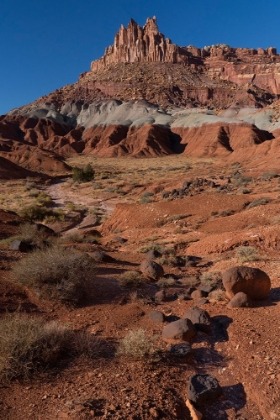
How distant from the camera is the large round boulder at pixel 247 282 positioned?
7.10 m

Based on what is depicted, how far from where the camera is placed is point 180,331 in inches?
227

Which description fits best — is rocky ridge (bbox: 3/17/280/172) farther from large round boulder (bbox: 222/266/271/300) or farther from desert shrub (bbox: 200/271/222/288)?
large round boulder (bbox: 222/266/271/300)

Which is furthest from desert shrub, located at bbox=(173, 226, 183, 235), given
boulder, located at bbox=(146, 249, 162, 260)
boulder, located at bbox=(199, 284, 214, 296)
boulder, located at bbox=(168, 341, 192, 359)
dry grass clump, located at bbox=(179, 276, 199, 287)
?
boulder, located at bbox=(168, 341, 192, 359)

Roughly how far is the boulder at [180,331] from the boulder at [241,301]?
140 cm

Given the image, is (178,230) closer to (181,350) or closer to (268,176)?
(181,350)

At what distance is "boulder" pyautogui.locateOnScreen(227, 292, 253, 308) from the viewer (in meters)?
6.89

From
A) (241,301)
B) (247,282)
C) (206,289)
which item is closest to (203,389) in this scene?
(241,301)

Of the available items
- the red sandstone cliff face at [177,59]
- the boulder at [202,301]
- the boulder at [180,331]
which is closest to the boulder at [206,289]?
the boulder at [202,301]

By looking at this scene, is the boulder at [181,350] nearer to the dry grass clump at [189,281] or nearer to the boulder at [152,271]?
the dry grass clump at [189,281]

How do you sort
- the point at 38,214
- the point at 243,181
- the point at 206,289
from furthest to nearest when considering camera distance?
the point at 243,181
the point at 38,214
the point at 206,289

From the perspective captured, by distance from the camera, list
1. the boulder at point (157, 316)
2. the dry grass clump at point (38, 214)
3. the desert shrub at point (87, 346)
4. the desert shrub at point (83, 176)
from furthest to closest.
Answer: the desert shrub at point (83, 176), the dry grass clump at point (38, 214), the boulder at point (157, 316), the desert shrub at point (87, 346)

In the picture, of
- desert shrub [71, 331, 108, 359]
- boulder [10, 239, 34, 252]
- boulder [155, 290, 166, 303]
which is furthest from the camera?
boulder [10, 239, 34, 252]

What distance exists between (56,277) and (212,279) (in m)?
4.05

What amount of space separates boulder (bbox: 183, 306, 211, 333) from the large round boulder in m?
1.08
